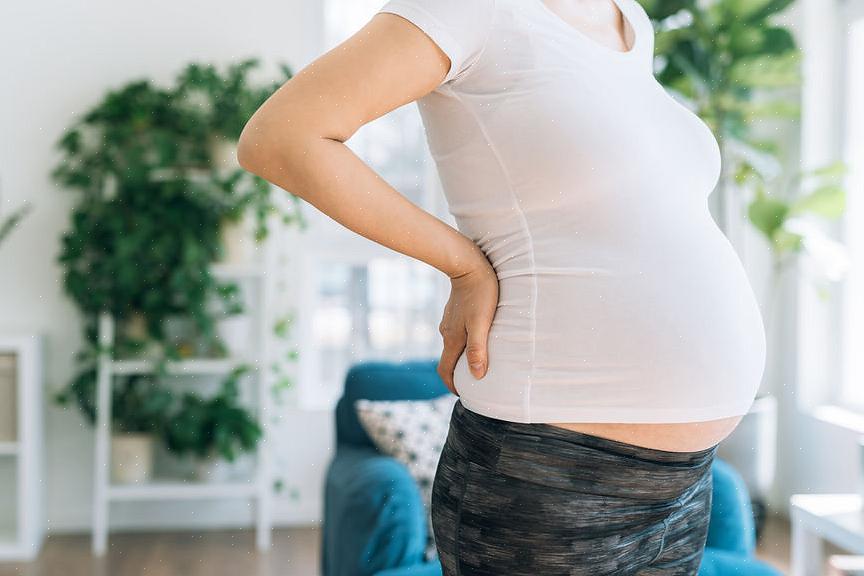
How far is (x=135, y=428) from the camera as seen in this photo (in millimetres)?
3240

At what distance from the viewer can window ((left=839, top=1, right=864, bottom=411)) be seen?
3.12 meters

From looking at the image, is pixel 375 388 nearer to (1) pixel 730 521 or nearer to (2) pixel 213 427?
(1) pixel 730 521

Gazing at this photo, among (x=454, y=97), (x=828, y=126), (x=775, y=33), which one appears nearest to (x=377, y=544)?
(x=454, y=97)

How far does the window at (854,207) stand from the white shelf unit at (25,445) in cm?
286

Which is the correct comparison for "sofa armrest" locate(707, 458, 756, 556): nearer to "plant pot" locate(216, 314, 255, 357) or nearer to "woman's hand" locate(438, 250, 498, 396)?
"woman's hand" locate(438, 250, 498, 396)

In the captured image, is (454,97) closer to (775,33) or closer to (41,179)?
(775,33)

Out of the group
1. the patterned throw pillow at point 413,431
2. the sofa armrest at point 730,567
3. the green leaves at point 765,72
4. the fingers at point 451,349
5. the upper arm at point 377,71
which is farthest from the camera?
the green leaves at point 765,72

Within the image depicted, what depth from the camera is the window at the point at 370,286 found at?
3.60 meters

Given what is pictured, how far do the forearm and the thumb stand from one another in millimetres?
53

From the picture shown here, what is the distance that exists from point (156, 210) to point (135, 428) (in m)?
0.80

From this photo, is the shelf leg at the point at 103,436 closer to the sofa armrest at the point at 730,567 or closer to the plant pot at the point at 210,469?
the plant pot at the point at 210,469

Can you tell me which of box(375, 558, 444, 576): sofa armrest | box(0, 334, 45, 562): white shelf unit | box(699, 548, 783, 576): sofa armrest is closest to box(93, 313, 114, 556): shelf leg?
box(0, 334, 45, 562): white shelf unit

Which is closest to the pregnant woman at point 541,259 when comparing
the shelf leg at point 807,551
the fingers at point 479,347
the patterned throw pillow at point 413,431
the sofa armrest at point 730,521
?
the fingers at point 479,347

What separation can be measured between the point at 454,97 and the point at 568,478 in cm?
32
